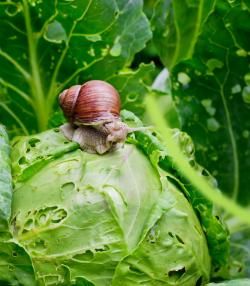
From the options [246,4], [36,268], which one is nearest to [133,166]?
[36,268]

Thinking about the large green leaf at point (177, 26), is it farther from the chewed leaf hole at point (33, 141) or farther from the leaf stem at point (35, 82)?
the chewed leaf hole at point (33, 141)

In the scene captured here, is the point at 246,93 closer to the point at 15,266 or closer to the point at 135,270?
the point at 135,270

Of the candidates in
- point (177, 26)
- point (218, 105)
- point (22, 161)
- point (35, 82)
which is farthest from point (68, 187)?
point (177, 26)

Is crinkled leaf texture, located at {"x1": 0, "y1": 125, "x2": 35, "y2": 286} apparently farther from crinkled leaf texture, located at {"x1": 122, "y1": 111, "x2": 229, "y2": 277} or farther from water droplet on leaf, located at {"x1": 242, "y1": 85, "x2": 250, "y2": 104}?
water droplet on leaf, located at {"x1": 242, "y1": 85, "x2": 250, "y2": 104}

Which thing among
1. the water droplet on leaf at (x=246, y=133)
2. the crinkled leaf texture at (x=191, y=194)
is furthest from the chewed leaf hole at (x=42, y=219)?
the water droplet on leaf at (x=246, y=133)

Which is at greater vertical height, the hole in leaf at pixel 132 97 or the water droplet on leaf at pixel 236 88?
the water droplet on leaf at pixel 236 88

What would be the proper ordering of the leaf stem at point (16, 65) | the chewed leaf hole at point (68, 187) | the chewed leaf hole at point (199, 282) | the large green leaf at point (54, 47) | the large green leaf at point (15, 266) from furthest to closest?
the leaf stem at point (16, 65)
the large green leaf at point (54, 47)
the chewed leaf hole at point (199, 282)
the chewed leaf hole at point (68, 187)
the large green leaf at point (15, 266)
